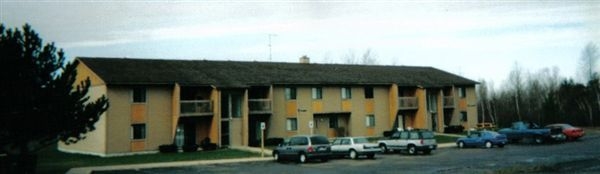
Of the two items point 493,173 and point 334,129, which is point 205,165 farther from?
point 334,129

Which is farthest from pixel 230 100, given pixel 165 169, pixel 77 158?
pixel 165 169

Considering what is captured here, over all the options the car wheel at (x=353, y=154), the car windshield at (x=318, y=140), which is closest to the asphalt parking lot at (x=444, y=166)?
the car windshield at (x=318, y=140)

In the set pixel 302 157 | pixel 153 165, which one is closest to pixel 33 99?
pixel 153 165

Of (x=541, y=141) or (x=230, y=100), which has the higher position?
(x=230, y=100)

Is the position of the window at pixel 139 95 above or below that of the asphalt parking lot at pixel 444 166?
above

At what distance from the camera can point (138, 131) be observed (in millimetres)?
38312

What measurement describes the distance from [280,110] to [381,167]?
1979 centimetres

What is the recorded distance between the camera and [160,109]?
3916 cm

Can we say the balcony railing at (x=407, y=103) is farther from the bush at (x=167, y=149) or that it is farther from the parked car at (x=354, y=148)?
the bush at (x=167, y=149)

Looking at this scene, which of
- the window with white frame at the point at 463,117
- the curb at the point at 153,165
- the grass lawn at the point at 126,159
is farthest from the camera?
the window with white frame at the point at 463,117

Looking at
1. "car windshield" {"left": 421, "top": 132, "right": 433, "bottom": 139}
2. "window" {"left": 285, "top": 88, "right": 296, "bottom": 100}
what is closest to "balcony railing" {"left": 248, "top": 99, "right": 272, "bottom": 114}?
"window" {"left": 285, "top": 88, "right": 296, "bottom": 100}

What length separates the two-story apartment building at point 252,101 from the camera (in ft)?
125

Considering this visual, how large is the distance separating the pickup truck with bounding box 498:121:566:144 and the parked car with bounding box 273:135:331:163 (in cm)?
1898

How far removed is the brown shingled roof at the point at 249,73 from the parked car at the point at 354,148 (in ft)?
34.9
